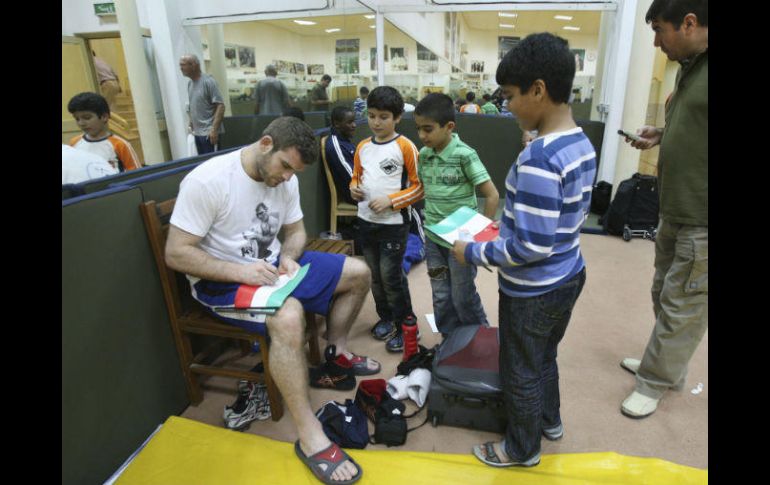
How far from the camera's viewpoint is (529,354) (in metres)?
1.40

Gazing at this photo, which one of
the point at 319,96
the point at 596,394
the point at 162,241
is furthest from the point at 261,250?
the point at 319,96

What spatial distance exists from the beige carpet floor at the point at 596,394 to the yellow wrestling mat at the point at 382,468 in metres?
0.06

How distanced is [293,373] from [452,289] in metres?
0.85

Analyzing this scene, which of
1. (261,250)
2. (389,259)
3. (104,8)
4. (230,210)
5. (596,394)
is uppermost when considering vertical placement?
(104,8)

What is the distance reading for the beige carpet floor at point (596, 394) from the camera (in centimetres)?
171

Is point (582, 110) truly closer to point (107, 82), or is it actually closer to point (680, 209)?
point (680, 209)

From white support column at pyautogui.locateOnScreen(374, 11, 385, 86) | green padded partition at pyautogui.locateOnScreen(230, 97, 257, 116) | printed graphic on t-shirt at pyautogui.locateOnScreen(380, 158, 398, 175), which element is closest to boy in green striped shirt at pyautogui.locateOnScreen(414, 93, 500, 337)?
printed graphic on t-shirt at pyautogui.locateOnScreen(380, 158, 398, 175)

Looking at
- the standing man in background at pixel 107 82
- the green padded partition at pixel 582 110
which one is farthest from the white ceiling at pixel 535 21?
the standing man in background at pixel 107 82

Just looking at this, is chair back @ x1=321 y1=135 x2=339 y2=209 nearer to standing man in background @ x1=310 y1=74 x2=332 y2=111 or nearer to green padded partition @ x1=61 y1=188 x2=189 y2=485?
green padded partition @ x1=61 y1=188 x2=189 y2=485

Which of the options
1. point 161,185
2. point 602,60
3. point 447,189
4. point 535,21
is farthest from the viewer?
point 535,21

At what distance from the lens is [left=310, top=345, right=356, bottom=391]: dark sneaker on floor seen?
2.04m

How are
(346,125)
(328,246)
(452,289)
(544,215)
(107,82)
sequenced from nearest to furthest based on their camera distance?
(544,215)
(452,289)
(328,246)
(346,125)
(107,82)

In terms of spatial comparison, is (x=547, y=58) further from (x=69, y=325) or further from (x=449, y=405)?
(x=69, y=325)

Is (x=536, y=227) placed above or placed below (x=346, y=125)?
below
